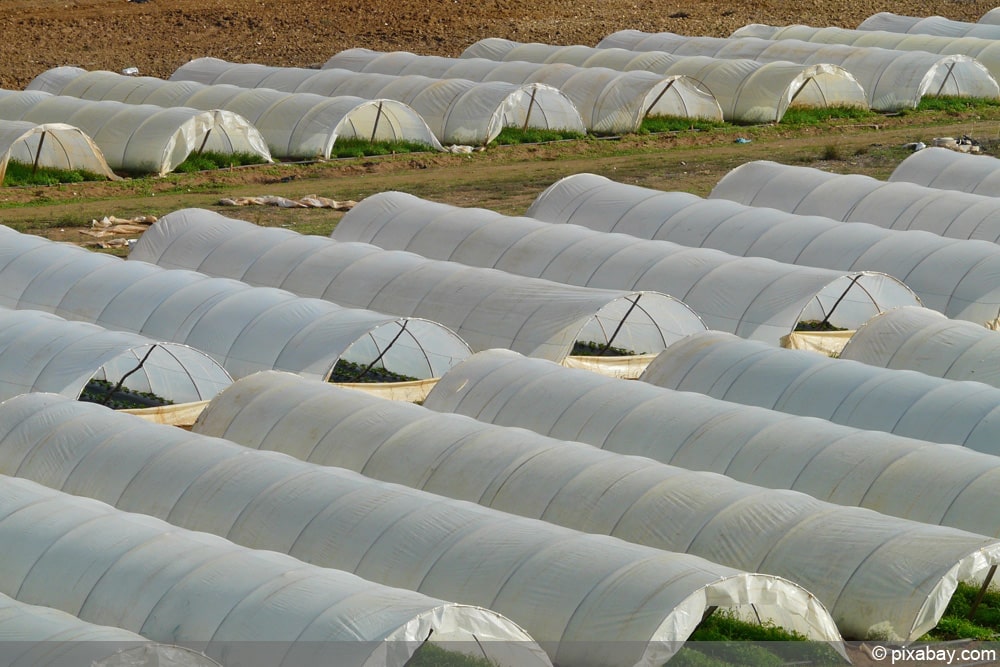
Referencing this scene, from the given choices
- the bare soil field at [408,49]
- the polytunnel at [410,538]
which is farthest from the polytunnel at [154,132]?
the polytunnel at [410,538]

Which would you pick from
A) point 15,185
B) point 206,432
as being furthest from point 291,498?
point 15,185

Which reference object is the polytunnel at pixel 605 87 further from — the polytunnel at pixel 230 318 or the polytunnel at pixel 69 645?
the polytunnel at pixel 69 645

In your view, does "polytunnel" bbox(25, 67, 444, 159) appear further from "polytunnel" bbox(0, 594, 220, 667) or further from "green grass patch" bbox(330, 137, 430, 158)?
"polytunnel" bbox(0, 594, 220, 667)

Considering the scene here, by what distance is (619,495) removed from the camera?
1850 centimetres

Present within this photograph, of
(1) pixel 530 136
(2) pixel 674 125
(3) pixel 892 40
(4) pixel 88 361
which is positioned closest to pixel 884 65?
(3) pixel 892 40

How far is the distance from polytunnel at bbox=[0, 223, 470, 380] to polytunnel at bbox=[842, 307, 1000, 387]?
23.1 feet

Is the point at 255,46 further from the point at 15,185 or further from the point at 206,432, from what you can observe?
the point at 206,432

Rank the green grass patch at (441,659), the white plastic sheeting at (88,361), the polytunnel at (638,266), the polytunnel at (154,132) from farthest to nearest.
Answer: the polytunnel at (154,132) → the polytunnel at (638,266) → the white plastic sheeting at (88,361) → the green grass patch at (441,659)

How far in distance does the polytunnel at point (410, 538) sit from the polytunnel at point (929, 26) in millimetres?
45859

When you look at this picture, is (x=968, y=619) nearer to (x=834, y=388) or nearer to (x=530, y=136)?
(x=834, y=388)

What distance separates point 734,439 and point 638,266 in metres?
9.69

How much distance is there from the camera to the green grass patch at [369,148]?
1695 inches

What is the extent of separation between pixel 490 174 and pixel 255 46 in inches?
714

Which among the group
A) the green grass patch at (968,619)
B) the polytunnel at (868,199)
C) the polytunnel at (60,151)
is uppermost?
the polytunnel at (60,151)
